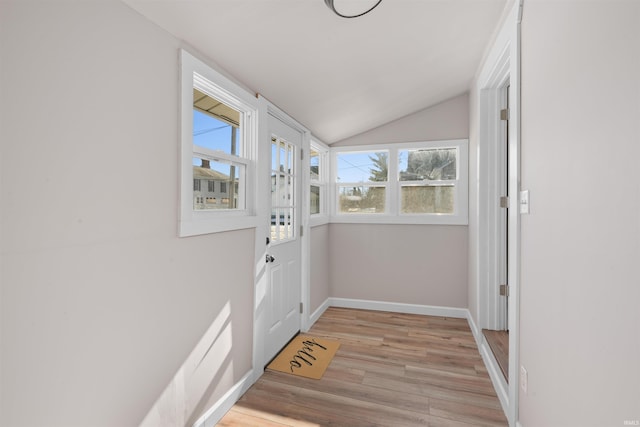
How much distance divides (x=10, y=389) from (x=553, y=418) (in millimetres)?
2000

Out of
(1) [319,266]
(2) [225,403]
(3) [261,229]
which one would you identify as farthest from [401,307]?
(2) [225,403]

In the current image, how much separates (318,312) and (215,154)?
2412 mm

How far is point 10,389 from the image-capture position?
3.04 feet

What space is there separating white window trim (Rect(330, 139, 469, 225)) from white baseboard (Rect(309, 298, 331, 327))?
1065 millimetres

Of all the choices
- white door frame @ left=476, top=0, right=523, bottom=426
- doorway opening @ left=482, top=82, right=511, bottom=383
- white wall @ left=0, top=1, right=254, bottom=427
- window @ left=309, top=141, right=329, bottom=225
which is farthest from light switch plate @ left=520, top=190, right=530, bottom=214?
window @ left=309, top=141, right=329, bottom=225

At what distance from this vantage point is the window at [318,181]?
3.61 metres

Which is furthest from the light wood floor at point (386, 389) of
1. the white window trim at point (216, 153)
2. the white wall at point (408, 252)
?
the white window trim at point (216, 153)

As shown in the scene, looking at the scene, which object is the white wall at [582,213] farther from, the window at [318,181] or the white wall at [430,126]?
the window at [318,181]

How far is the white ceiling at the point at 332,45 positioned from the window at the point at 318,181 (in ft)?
2.41

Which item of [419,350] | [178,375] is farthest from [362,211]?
[178,375]

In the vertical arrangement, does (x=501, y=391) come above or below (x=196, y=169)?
below

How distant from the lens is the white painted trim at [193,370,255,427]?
1.77 meters

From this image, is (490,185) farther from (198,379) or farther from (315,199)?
(198,379)

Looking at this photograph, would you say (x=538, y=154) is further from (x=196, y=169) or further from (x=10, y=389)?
(x=10, y=389)
